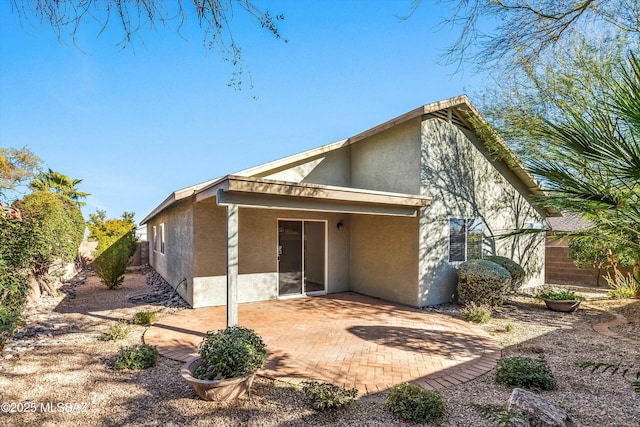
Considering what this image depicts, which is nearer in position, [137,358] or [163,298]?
[137,358]

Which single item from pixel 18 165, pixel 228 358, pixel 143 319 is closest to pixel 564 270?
pixel 228 358

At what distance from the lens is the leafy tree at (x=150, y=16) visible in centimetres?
248

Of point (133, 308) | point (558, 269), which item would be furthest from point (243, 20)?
point (558, 269)

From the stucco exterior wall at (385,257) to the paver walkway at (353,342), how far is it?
644 millimetres

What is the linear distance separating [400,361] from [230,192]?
412cm

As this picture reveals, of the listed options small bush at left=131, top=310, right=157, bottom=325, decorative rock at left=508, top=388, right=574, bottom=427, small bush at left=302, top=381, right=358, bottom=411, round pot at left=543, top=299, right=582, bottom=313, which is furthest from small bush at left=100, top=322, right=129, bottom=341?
round pot at left=543, top=299, right=582, bottom=313

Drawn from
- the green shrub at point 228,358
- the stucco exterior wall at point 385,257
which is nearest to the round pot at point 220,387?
the green shrub at point 228,358

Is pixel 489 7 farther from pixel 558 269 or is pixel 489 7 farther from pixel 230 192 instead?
pixel 558 269

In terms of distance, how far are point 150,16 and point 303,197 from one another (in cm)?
466

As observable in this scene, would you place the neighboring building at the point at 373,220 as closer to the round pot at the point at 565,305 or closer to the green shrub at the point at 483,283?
the green shrub at the point at 483,283

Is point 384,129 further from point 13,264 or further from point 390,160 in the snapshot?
point 13,264

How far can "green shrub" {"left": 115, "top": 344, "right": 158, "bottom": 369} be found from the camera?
492 centimetres

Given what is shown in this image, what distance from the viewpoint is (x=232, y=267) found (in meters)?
6.38

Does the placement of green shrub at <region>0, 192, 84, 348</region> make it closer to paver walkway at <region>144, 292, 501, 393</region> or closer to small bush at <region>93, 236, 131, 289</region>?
small bush at <region>93, 236, 131, 289</region>
